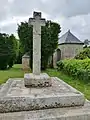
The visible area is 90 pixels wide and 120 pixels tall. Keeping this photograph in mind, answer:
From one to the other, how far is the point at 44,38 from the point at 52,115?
49.2ft

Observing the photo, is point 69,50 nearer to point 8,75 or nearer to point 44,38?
point 44,38

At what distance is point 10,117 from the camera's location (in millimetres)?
3889

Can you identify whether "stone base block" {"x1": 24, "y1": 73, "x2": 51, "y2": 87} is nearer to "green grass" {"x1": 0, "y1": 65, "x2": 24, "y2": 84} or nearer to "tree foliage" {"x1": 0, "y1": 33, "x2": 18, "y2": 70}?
"green grass" {"x1": 0, "y1": 65, "x2": 24, "y2": 84}

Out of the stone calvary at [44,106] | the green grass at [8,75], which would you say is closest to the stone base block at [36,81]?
the stone calvary at [44,106]

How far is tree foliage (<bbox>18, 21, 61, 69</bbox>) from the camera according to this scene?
18.6 metres

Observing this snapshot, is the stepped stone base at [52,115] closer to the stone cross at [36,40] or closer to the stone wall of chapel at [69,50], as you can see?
the stone cross at [36,40]

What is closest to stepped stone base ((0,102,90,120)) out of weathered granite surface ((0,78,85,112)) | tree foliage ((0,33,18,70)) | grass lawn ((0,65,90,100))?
weathered granite surface ((0,78,85,112))

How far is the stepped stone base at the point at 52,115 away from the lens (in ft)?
12.8

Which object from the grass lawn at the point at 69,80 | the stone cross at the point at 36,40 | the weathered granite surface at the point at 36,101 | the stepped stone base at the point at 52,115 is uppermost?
the stone cross at the point at 36,40

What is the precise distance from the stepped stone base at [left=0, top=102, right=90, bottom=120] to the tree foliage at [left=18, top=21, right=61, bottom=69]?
1457cm

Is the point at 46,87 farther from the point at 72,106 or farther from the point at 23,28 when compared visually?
the point at 23,28

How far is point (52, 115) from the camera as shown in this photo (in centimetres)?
399

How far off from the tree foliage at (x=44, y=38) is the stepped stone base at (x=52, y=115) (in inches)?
574

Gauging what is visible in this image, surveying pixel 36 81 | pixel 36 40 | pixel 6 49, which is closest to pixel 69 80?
pixel 36 40
